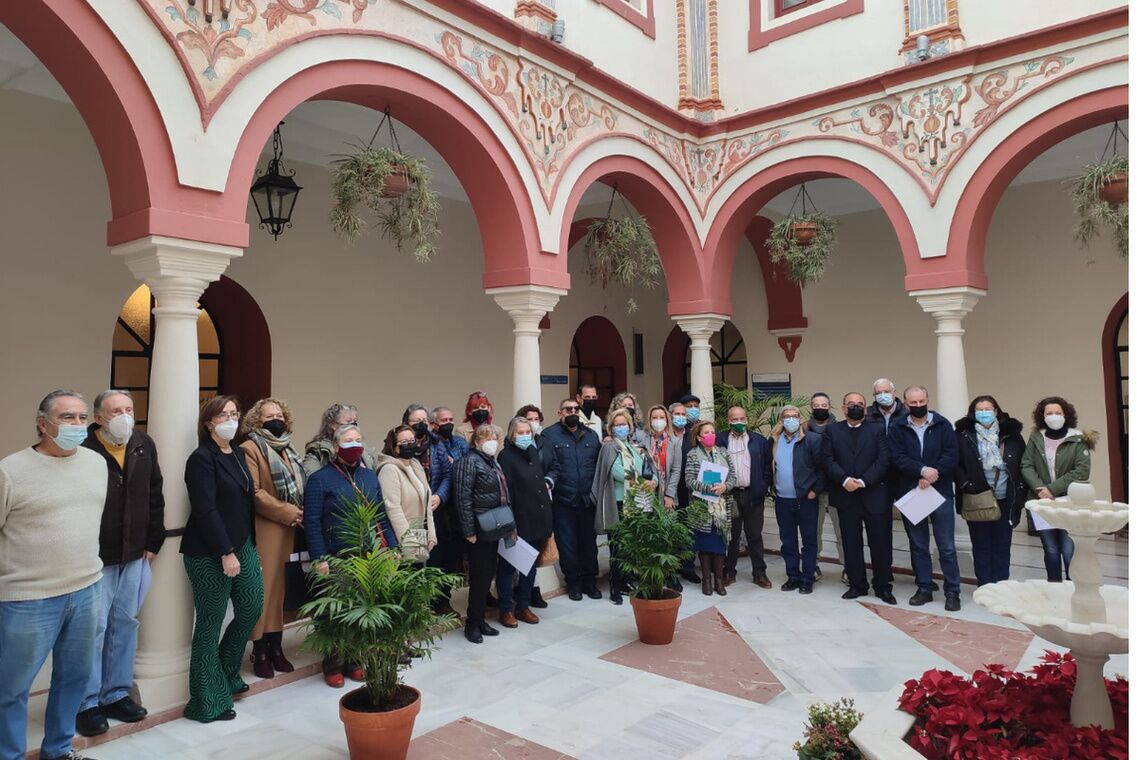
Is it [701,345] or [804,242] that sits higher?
[804,242]

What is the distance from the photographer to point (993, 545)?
241 inches

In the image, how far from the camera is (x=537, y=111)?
6.96 metres

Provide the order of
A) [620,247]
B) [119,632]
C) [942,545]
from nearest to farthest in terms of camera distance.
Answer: [119,632], [942,545], [620,247]

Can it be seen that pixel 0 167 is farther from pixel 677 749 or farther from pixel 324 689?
pixel 677 749

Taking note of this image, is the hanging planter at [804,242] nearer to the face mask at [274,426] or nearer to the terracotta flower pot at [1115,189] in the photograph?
the terracotta flower pot at [1115,189]

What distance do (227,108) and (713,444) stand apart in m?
4.32

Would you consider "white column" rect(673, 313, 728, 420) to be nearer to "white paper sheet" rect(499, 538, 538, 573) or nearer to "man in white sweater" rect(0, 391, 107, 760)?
"white paper sheet" rect(499, 538, 538, 573)

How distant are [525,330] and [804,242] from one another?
366 centimetres

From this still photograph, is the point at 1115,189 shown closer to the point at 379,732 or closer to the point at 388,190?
the point at 388,190

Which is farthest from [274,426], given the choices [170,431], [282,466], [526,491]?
[526,491]

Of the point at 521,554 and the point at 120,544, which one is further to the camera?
the point at 521,554

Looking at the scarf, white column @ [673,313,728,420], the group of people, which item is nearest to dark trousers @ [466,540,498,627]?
the group of people

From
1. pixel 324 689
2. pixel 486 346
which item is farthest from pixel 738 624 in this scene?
pixel 486 346

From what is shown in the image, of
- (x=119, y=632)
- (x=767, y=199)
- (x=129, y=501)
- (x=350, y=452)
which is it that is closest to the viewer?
(x=129, y=501)
